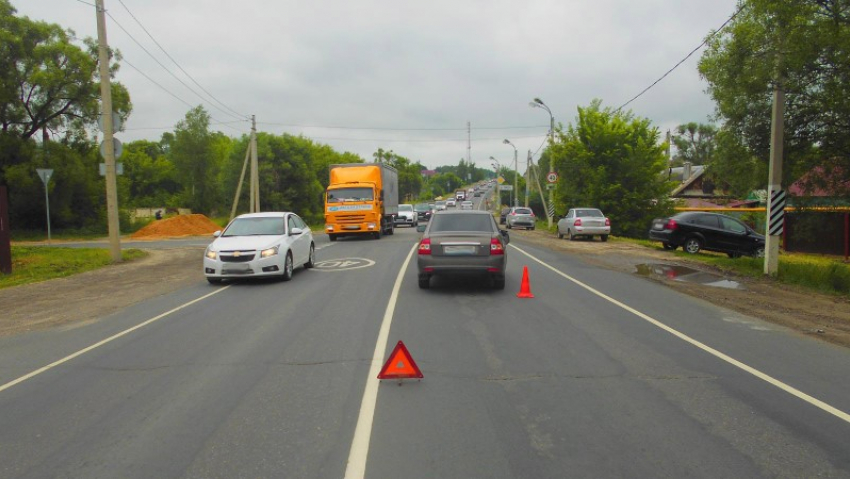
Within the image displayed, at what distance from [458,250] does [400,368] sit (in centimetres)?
551

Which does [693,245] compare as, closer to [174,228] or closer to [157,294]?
[157,294]

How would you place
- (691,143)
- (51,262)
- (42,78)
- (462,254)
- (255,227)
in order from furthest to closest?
1. (691,143)
2. (42,78)
3. (51,262)
4. (255,227)
5. (462,254)

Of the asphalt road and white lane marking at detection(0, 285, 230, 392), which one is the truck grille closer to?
white lane marking at detection(0, 285, 230, 392)

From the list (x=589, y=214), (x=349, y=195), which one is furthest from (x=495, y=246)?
(x=589, y=214)

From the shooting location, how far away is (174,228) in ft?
128

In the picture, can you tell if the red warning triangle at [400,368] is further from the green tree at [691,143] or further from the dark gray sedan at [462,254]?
the green tree at [691,143]

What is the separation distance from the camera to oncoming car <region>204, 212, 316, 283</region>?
40.3ft

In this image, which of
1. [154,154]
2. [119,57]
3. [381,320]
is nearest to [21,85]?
[119,57]

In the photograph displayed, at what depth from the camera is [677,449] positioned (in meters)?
4.10

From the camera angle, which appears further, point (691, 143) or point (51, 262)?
point (691, 143)

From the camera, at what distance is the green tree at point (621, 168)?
33.5 m

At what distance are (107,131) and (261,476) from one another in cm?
1719

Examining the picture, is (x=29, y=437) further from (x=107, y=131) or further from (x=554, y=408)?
(x=107, y=131)

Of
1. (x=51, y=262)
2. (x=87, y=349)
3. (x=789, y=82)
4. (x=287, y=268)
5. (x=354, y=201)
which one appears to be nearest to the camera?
(x=87, y=349)
